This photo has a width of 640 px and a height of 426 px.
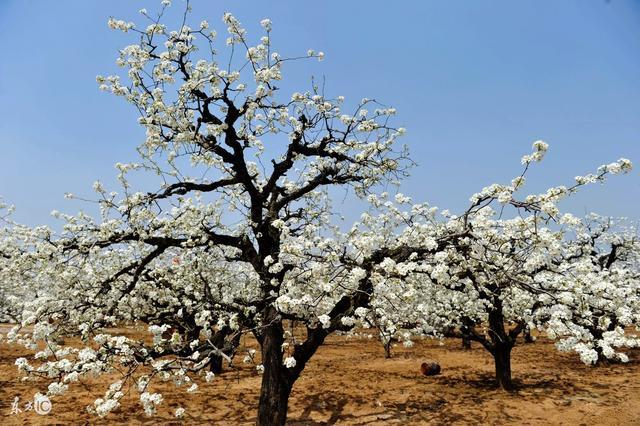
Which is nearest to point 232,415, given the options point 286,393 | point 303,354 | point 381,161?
point 286,393

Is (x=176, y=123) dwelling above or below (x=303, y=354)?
above

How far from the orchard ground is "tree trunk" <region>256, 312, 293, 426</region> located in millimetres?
881

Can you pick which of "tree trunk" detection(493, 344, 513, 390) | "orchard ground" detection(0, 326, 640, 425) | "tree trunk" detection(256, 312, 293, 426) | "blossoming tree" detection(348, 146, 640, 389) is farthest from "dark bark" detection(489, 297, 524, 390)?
"tree trunk" detection(256, 312, 293, 426)

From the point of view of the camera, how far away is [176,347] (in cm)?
845

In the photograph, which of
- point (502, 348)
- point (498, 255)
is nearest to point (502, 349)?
point (502, 348)

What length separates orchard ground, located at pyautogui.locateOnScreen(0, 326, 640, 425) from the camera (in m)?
13.0

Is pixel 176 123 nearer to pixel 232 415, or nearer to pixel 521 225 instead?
pixel 521 225

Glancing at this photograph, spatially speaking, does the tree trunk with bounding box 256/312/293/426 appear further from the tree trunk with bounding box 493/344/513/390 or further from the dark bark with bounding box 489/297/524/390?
the tree trunk with bounding box 493/344/513/390

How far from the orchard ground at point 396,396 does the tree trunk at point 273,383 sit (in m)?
0.88

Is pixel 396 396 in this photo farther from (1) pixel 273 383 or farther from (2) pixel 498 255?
(2) pixel 498 255

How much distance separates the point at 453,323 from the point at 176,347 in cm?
1082

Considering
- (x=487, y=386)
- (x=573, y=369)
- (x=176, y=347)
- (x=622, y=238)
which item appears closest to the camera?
(x=176, y=347)

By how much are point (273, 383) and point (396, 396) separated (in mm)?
7323

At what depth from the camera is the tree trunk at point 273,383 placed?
1021cm
